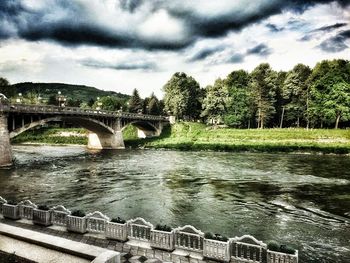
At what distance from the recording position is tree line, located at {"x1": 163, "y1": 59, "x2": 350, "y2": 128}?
76812 mm

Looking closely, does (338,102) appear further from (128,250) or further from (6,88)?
(6,88)

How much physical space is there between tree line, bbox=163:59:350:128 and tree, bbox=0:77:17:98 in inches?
2314

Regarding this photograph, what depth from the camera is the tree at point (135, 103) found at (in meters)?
136

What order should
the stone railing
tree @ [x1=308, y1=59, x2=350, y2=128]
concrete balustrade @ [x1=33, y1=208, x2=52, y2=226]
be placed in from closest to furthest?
the stone railing < concrete balustrade @ [x1=33, y1=208, x2=52, y2=226] < tree @ [x1=308, y1=59, x2=350, y2=128]

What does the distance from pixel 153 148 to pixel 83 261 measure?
217ft

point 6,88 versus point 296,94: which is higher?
point 6,88

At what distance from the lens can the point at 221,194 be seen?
29.9 metres

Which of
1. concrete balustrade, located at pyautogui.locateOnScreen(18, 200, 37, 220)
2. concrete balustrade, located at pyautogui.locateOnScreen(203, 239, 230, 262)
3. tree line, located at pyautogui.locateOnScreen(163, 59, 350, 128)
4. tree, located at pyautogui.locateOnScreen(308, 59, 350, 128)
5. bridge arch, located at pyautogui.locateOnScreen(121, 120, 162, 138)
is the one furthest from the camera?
bridge arch, located at pyautogui.locateOnScreen(121, 120, 162, 138)

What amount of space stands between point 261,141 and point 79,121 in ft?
130

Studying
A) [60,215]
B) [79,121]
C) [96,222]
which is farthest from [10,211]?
[79,121]

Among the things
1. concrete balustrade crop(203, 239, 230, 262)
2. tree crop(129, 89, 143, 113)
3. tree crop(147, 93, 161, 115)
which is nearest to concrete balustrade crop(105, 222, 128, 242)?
concrete balustrade crop(203, 239, 230, 262)

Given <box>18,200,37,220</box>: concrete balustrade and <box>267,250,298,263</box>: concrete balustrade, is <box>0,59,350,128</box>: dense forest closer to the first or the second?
<box>267,250,298,263</box>: concrete balustrade

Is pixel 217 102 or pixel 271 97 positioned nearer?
pixel 217 102

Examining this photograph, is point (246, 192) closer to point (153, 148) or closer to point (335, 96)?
point (153, 148)
